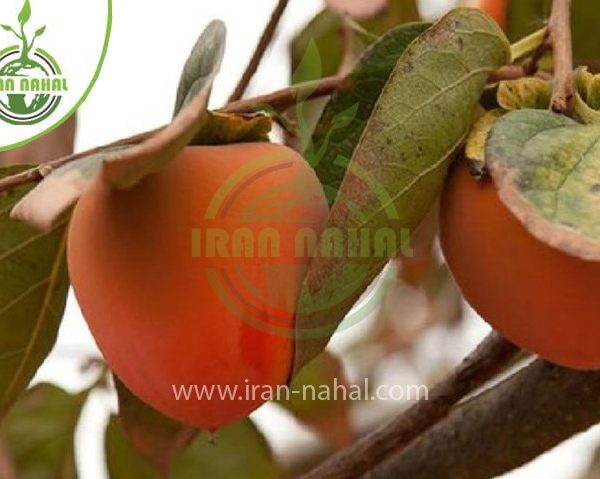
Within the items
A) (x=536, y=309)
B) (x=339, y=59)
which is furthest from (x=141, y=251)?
(x=339, y=59)

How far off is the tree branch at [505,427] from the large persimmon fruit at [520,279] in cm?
19

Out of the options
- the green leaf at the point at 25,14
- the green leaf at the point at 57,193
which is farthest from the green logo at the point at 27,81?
the green leaf at the point at 57,193

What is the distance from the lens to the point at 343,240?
60 centimetres

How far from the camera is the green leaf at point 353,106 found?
750 mm

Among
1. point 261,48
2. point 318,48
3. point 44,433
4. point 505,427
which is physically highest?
point 261,48

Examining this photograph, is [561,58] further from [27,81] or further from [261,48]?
[27,81]

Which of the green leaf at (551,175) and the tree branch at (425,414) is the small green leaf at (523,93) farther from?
the tree branch at (425,414)

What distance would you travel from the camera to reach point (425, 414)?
2.75 ft

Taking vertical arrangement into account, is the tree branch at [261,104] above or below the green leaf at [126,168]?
below

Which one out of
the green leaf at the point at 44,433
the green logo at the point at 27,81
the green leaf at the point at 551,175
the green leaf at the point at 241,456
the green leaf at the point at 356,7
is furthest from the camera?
the green leaf at the point at 44,433

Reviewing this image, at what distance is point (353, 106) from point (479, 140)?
144 mm

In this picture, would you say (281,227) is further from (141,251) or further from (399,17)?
(399,17)

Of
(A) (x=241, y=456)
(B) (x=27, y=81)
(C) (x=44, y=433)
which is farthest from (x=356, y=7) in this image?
(C) (x=44, y=433)

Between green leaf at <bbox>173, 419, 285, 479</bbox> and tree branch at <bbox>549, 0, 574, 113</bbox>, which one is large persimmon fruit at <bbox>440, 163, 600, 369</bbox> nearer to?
tree branch at <bbox>549, 0, 574, 113</bbox>
